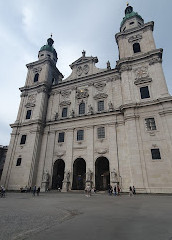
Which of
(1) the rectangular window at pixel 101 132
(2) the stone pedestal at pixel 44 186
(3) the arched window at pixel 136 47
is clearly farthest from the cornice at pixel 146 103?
(2) the stone pedestal at pixel 44 186

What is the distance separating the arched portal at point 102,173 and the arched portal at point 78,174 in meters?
2.93

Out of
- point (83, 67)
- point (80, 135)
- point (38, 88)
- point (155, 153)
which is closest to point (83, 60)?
point (83, 67)

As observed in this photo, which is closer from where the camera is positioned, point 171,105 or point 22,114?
point 171,105

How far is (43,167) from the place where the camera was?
28156 mm

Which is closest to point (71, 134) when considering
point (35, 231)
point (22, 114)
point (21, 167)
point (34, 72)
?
point (21, 167)

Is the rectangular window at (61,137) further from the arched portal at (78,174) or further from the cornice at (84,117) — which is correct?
the arched portal at (78,174)

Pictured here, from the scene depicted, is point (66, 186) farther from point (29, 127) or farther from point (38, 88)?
point (38, 88)

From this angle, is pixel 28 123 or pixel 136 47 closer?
pixel 28 123

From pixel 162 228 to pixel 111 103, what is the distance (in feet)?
78.4

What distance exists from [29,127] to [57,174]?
10776 millimetres

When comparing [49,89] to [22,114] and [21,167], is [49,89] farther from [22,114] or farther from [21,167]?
[21,167]

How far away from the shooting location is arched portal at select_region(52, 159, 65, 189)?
27547mm

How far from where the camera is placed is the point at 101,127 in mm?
27188

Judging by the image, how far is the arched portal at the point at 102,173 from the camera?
26.6 metres
